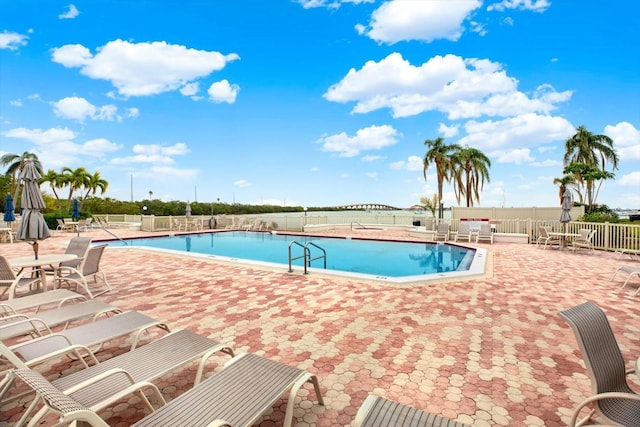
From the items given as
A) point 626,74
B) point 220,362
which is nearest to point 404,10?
point 220,362

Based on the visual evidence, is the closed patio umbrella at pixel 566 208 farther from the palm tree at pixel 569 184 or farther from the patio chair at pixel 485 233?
the palm tree at pixel 569 184

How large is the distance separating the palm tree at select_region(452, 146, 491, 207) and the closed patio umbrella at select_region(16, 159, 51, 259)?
27.0m

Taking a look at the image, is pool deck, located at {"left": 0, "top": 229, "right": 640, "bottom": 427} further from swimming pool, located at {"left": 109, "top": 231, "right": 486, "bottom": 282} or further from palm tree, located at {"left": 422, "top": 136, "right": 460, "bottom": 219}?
palm tree, located at {"left": 422, "top": 136, "right": 460, "bottom": 219}

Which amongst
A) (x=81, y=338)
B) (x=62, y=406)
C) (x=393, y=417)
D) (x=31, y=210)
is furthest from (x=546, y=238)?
(x=31, y=210)

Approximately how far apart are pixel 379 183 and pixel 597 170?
61.1 feet

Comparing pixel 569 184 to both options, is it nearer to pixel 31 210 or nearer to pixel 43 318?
pixel 43 318

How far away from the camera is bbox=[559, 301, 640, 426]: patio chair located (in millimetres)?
1794

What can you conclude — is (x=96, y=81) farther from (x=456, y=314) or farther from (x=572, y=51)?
(x=572, y=51)

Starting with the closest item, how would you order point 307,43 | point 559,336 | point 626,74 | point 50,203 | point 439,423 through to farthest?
point 439,423
point 559,336
point 626,74
point 307,43
point 50,203

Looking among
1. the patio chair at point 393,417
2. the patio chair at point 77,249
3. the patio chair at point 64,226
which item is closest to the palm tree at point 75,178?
the patio chair at point 64,226

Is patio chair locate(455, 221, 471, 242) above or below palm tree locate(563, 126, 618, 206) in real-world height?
below

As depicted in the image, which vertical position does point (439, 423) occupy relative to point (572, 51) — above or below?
below

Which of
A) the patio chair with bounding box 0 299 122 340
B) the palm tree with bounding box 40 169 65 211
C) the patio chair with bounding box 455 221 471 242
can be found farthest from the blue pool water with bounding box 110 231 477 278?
the palm tree with bounding box 40 169 65 211

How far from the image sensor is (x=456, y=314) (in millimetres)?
4508
